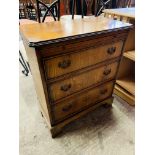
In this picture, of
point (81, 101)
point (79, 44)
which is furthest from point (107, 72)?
point (79, 44)

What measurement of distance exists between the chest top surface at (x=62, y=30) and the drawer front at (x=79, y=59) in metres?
0.13

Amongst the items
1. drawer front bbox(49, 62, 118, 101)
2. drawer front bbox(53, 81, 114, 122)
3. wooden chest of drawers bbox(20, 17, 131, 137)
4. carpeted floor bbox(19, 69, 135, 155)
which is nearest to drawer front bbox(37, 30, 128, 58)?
wooden chest of drawers bbox(20, 17, 131, 137)

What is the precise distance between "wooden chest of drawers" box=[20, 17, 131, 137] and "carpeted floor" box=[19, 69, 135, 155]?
0.41ft

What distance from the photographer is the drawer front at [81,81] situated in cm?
104

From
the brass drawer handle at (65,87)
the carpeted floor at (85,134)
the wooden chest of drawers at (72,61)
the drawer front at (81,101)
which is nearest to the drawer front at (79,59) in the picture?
the wooden chest of drawers at (72,61)

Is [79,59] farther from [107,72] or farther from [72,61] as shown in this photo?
[107,72]

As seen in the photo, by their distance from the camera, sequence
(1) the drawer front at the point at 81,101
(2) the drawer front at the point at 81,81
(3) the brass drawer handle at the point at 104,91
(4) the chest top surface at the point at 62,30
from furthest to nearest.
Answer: (3) the brass drawer handle at the point at 104,91 < (1) the drawer front at the point at 81,101 < (2) the drawer front at the point at 81,81 < (4) the chest top surface at the point at 62,30

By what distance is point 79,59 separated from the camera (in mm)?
1006

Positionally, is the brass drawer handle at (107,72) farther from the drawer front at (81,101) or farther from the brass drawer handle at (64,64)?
the brass drawer handle at (64,64)

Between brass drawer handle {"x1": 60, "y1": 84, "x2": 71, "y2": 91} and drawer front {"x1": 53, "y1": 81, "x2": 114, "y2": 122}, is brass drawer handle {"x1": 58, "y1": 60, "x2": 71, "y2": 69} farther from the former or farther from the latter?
drawer front {"x1": 53, "y1": 81, "x2": 114, "y2": 122}

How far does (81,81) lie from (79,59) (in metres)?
0.22

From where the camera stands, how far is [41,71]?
88 centimetres
